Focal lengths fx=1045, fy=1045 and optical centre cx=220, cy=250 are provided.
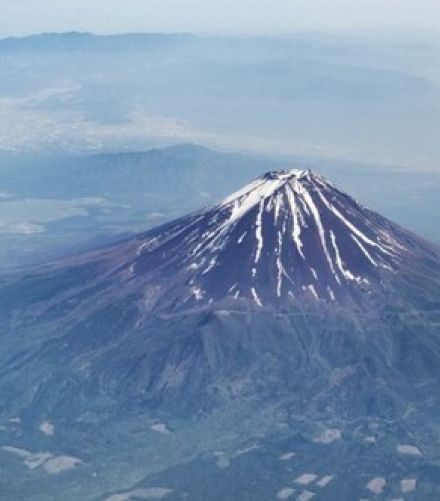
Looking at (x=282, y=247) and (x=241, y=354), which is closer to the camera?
(x=241, y=354)

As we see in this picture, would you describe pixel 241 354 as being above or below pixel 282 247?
below

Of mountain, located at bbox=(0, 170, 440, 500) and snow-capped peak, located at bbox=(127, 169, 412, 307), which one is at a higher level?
snow-capped peak, located at bbox=(127, 169, 412, 307)

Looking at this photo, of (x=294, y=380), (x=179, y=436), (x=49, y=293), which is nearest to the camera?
(x=179, y=436)

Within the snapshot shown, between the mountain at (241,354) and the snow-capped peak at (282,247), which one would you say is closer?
the mountain at (241,354)

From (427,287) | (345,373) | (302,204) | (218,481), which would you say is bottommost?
(218,481)

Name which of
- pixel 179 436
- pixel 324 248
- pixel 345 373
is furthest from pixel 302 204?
pixel 179 436

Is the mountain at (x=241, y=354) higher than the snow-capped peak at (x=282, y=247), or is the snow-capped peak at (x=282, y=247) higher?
the snow-capped peak at (x=282, y=247)

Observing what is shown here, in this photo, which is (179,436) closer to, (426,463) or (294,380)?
(294,380)

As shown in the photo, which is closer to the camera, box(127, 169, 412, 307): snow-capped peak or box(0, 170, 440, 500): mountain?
box(0, 170, 440, 500): mountain
